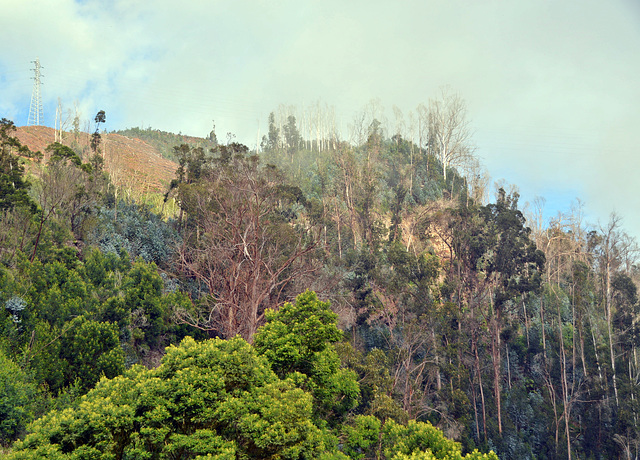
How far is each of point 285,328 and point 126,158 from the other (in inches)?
2304

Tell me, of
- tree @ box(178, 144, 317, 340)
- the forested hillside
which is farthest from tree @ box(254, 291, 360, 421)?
tree @ box(178, 144, 317, 340)

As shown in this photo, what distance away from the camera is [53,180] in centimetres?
2759

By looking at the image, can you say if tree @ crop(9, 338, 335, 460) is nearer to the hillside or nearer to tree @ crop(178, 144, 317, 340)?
tree @ crop(178, 144, 317, 340)

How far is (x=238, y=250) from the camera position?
26906 mm

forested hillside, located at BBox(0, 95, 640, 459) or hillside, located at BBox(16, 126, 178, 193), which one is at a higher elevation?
hillside, located at BBox(16, 126, 178, 193)

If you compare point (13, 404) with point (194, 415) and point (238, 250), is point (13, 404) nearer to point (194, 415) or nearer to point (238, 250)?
point (194, 415)

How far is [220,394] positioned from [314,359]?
16.7ft

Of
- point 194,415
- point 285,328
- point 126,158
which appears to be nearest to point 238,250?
point 285,328

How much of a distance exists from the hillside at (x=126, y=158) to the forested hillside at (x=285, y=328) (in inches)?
72.1

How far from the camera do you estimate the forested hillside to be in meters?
12.5

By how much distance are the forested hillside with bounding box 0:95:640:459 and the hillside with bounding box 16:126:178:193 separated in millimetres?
1831

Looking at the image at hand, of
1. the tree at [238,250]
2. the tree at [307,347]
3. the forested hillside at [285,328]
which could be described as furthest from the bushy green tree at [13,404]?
the tree at [307,347]

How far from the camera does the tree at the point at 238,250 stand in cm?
2448

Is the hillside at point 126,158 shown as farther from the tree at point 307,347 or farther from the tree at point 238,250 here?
the tree at point 307,347
